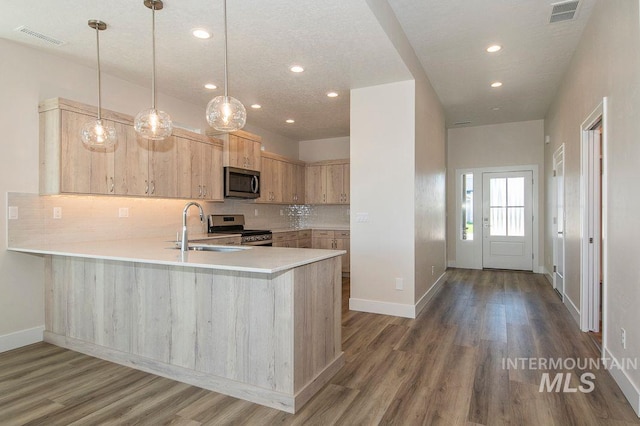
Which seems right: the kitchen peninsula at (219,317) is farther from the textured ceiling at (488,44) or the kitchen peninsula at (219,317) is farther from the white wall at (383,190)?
the textured ceiling at (488,44)

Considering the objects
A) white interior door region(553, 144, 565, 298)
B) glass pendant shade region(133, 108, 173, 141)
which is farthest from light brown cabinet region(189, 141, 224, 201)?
white interior door region(553, 144, 565, 298)

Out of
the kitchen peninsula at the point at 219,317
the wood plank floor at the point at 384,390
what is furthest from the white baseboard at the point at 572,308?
the kitchen peninsula at the point at 219,317

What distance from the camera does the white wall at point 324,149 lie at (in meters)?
7.51

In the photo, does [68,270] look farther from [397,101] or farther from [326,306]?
[397,101]

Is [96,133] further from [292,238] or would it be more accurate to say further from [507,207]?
[507,207]

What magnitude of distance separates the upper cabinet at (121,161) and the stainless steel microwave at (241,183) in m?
0.20

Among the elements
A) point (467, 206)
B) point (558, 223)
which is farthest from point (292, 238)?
point (558, 223)

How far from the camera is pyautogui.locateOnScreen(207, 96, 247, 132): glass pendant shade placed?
8.64 ft

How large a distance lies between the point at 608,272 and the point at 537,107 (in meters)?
4.43

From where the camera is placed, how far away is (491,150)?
7.39 metres

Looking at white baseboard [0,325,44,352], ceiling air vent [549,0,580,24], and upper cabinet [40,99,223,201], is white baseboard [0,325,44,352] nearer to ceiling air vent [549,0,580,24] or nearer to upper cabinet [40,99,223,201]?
upper cabinet [40,99,223,201]

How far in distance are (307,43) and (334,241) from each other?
418cm

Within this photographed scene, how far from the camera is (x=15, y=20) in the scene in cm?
290

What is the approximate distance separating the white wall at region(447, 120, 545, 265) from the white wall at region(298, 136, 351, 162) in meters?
2.26
